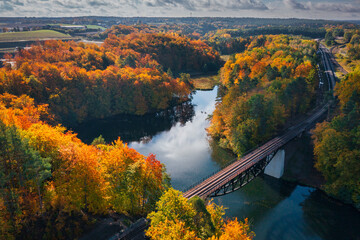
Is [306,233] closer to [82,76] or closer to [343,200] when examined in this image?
[343,200]

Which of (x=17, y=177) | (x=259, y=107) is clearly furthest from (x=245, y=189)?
(x=17, y=177)

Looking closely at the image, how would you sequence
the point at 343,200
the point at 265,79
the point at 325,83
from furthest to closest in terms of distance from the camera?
the point at 325,83, the point at 265,79, the point at 343,200

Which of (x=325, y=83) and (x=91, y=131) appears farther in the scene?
(x=325, y=83)

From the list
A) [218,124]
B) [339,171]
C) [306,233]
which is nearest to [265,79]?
[218,124]

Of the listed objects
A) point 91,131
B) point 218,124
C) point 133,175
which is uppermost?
point 133,175

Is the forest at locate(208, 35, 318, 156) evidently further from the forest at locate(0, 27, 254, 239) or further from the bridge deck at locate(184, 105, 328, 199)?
the forest at locate(0, 27, 254, 239)

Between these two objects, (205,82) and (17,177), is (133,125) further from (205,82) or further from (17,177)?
(205,82)

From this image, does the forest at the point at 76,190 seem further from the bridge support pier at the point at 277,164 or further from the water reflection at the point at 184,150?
the bridge support pier at the point at 277,164

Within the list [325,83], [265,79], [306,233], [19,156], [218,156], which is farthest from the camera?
[325,83]
